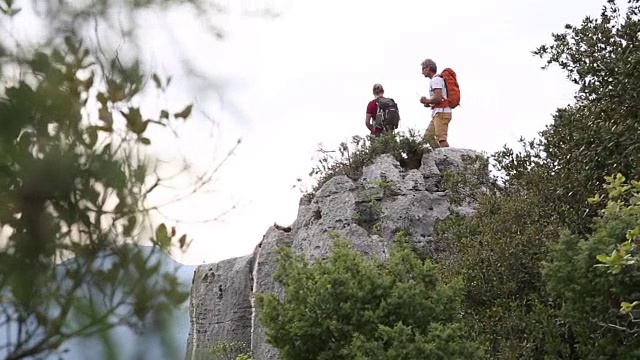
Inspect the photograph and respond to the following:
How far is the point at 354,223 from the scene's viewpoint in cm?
1173

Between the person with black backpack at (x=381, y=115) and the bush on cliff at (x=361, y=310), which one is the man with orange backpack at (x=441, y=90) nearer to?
the person with black backpack at (x=381, y=115)

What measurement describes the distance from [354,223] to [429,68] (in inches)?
93.4

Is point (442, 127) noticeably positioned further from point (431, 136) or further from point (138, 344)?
point (138, 344)

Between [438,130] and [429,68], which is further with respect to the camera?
[438,130]

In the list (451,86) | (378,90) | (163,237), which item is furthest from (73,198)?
(378,90)

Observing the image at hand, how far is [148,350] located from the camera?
127cm

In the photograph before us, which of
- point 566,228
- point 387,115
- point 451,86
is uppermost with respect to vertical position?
point 387,115

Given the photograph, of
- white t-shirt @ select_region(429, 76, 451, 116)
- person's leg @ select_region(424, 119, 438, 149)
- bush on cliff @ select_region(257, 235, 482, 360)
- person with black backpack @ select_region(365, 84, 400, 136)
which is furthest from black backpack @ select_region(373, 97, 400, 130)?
bush on cliff @ select_region(257, 235, 482, 360)

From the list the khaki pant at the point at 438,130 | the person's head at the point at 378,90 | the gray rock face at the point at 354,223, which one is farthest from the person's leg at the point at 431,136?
the person's head at the point at 378,90

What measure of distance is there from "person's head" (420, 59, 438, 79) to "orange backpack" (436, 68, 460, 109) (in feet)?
0.41

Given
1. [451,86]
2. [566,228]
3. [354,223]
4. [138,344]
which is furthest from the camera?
[451,86]

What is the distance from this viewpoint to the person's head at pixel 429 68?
11953 millimetres

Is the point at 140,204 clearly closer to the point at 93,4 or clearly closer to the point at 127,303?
the point at 127,303

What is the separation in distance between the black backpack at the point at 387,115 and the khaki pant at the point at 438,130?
19.7 inches
